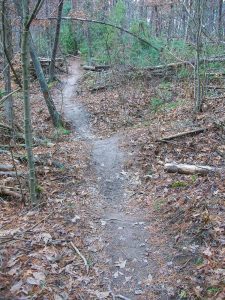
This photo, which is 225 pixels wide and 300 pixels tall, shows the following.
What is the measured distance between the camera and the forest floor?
4.04 metres

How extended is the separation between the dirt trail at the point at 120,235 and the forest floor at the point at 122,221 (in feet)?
0.05

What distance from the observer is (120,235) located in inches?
210

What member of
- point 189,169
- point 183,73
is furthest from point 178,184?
point 183,73

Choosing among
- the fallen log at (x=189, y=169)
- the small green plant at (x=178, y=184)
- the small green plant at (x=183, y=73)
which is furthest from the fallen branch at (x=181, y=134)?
the small green plant at (x=183, y=73)

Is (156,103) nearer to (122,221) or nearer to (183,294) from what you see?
(122,221)

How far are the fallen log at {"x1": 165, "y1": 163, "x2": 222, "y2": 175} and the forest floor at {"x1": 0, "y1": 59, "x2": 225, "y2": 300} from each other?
16cm

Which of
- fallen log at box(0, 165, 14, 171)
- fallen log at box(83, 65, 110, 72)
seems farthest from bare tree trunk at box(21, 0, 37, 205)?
fallen log at box(83, 65, 110, 72)

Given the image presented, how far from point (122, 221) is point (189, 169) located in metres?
1.95

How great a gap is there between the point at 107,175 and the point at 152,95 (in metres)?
7.88

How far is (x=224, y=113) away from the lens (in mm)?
9594

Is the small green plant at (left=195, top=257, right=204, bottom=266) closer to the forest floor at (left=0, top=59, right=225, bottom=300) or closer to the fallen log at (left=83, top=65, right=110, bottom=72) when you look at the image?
the forest floor at (left=0, top=59, right=225, bottom=300)

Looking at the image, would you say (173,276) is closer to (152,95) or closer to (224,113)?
(224,113)

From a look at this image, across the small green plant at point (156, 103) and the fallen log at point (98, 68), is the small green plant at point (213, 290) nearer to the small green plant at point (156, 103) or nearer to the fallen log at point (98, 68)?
the small green plant at point (156, 103)

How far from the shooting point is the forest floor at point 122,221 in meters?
4.04
